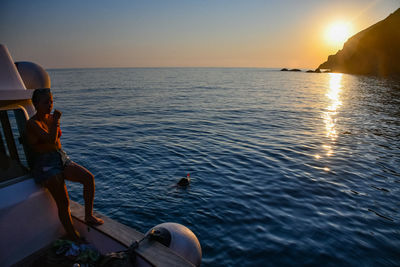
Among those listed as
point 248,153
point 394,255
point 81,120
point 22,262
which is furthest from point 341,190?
point 81,120

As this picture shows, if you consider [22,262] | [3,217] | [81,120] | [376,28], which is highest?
[376,28]

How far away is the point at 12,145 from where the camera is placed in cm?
418

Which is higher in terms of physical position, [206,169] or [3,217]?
[3,217]

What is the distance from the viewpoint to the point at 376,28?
122312 millimetres

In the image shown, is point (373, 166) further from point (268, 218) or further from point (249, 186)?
point (268, 218)

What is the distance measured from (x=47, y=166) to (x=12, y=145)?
3.00ft

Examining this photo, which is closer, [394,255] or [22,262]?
[22,262]

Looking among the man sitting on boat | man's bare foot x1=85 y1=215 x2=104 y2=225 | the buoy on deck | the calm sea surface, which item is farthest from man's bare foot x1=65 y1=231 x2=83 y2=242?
the calm sea surface

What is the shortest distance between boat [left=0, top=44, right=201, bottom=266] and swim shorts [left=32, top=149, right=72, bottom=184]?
284 millimetres

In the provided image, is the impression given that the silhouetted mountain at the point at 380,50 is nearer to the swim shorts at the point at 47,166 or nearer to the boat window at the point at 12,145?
the swim shorts at the point at 47,166

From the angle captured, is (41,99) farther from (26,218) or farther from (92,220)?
(92,220)

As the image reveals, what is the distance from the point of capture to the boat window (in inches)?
157

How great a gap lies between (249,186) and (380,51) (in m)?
143

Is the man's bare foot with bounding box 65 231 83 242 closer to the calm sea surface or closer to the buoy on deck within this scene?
the buoy on deck
